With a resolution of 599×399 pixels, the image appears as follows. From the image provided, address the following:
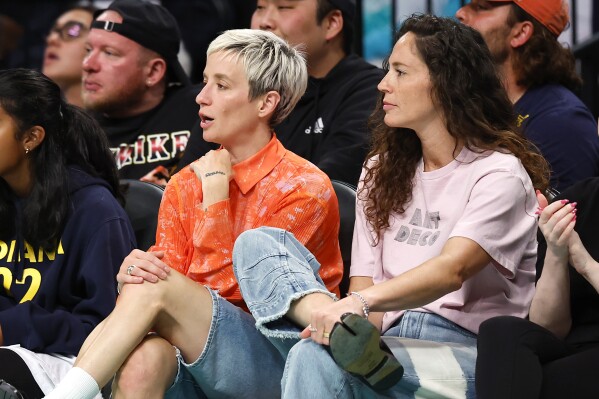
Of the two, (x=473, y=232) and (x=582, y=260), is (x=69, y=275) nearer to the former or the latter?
(x=473, y=232)

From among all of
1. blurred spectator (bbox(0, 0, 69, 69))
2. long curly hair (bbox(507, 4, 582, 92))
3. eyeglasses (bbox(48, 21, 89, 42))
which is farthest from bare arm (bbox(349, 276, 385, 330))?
blurred spectator (bbox(0, 0, 69, 69))

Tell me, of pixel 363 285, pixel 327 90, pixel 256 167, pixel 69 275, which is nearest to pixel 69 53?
pixel 327 90

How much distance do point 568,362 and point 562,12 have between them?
199cm

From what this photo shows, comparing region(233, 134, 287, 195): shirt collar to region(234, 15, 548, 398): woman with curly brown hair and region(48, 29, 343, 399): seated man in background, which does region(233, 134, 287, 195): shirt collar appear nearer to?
region(48, 29, 343, 399): seated man in background

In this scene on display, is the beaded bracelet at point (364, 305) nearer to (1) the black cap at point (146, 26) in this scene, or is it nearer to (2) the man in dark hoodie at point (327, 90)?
(2) the man in dark hoodie at point (327, 90)

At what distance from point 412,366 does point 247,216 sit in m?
0.73

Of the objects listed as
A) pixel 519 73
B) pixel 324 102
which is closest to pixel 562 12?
pixel 519 73

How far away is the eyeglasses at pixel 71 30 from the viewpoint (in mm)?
6195

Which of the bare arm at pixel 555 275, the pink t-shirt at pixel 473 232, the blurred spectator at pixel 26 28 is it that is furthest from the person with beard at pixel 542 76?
the blurred spectator at pixel 26 28

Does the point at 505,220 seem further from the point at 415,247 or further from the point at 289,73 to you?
the point at 289,73

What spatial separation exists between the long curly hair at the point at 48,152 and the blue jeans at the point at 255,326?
0.70 m

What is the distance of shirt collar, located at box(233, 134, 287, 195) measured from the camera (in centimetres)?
327

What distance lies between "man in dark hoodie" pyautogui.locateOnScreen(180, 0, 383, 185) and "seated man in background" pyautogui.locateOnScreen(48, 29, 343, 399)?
0.64 metres

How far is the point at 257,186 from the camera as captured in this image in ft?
10.7
